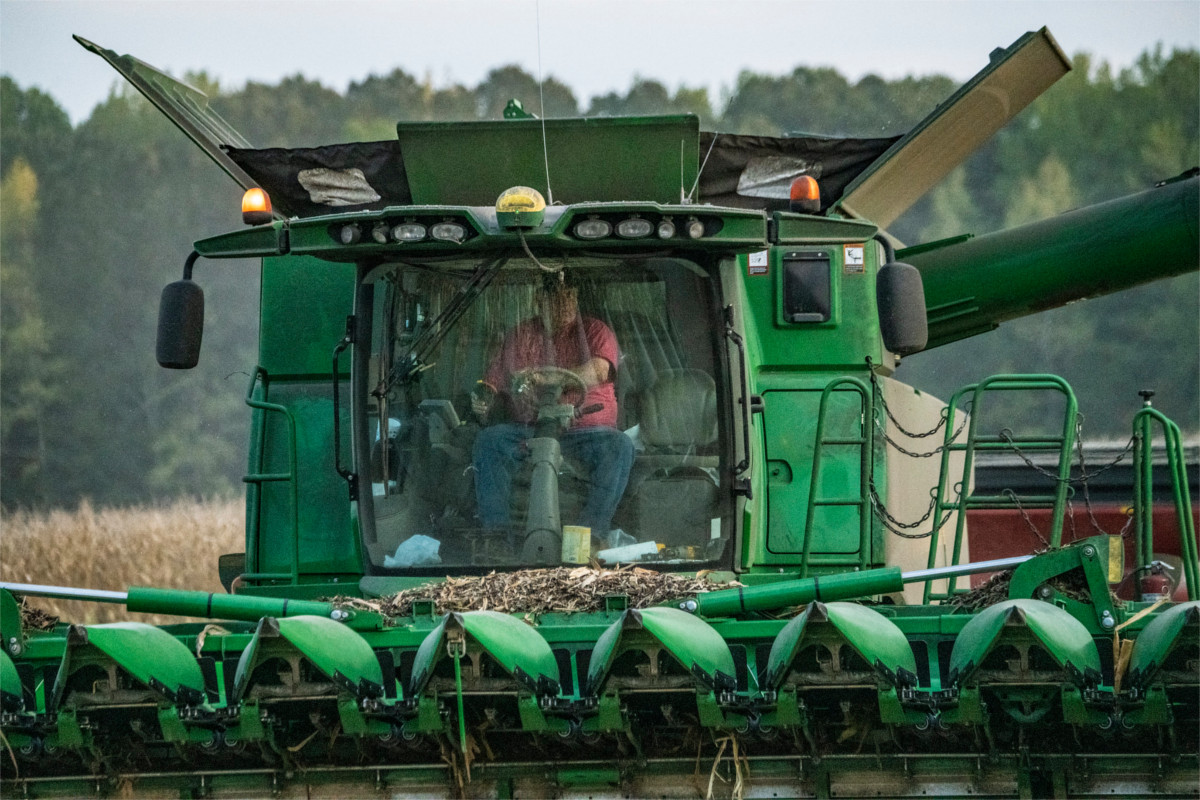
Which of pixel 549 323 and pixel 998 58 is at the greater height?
pixel 998 58

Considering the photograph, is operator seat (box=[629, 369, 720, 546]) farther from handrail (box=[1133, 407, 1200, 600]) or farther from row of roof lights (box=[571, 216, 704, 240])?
handrail (box=[1133, 407, 1200, 600])

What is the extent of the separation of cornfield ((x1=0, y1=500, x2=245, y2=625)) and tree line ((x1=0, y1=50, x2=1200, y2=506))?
16.7ft

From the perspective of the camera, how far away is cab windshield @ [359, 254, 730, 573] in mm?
6219

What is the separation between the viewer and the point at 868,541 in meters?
6.73

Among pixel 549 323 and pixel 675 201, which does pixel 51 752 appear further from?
pixel 675 201

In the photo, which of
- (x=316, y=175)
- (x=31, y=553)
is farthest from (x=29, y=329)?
(x=316, y=175)

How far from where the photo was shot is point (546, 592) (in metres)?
5.72

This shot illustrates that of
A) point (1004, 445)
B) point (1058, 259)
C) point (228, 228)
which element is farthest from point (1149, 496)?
point (228, 228)

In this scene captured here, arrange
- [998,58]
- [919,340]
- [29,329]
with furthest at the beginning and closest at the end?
[29,329]
[998,58]
[919,340]

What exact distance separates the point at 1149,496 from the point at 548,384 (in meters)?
2.43

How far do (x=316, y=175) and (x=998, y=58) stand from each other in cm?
326

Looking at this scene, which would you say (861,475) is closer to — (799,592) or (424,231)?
(799,592)

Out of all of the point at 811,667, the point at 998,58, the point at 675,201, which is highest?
the point at 998,58

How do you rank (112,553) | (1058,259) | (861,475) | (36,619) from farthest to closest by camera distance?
(112,553) < (1058,259) < (861,475) < (36,619)
